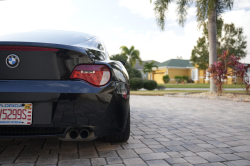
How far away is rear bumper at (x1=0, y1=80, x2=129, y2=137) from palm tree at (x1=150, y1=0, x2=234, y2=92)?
925 centimetres

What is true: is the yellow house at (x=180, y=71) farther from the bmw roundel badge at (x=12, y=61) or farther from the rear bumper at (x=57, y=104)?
the bmw roundel badge at (x=12, y=61)

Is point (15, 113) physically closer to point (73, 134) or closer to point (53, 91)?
point (53, 91)

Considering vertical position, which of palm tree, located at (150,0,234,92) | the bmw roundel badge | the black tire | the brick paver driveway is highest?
palm tree, located at (150,0,234,92)

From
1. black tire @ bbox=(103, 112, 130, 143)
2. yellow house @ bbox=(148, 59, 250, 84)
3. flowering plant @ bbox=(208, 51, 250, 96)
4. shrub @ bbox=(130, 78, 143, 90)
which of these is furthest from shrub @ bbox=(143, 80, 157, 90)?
yellow house @ bbox=(148, 59, 250, 84)

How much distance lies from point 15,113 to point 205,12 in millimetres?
9921

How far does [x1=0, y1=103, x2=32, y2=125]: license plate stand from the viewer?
1.86 meters

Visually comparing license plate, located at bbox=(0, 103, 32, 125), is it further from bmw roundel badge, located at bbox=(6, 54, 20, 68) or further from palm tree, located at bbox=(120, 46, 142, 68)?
palm tree, located at bbox=(120, 46, 142, 68)

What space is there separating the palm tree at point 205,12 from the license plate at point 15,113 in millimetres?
9649

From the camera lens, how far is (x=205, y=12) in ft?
32.1

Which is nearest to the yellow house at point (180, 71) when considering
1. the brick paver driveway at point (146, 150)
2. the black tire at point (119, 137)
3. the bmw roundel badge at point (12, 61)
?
the brick paver driveway at point (146, 150)

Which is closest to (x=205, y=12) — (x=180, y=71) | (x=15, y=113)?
(x=15, y=113)

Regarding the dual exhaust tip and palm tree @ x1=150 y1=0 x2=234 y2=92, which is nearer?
the dual exhaust tip

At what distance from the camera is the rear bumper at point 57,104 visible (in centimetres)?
187

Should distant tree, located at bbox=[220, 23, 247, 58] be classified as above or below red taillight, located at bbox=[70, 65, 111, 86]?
above
